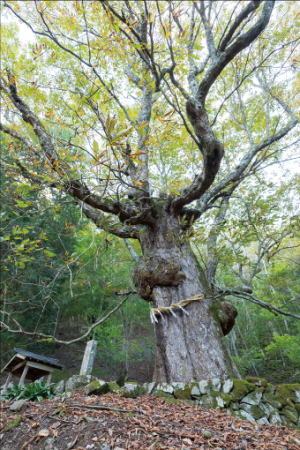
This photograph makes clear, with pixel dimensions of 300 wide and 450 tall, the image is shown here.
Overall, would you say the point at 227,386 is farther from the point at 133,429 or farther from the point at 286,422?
the point at 133,429

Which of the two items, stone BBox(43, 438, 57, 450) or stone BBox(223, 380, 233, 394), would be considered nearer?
stone BBox(43, 438, 57, 450)

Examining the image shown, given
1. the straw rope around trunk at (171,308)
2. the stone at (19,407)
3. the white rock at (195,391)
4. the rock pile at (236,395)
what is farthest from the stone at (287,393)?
the stone at (19,407)

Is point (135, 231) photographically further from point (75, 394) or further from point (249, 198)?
point (249, 198)

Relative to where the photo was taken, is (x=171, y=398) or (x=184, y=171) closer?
(x=171, y=398)

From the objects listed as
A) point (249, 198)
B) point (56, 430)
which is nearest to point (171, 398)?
point (56, 430)

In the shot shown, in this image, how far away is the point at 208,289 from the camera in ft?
12.2

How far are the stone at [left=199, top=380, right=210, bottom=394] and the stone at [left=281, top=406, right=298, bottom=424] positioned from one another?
0.77 meters

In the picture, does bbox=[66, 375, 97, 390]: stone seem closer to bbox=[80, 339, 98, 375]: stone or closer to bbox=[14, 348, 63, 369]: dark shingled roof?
bbox=[80, 339, 98, 375]: stone

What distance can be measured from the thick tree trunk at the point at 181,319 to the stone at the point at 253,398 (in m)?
0.32

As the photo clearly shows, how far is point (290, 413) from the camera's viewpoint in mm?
2430

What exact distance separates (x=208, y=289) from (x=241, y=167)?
7.44 feet

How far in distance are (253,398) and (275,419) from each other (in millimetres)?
239

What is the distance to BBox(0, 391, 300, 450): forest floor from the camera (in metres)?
1.67

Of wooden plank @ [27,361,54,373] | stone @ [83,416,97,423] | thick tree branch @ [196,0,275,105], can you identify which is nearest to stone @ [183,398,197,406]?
stone @ [83,416,97,423]
